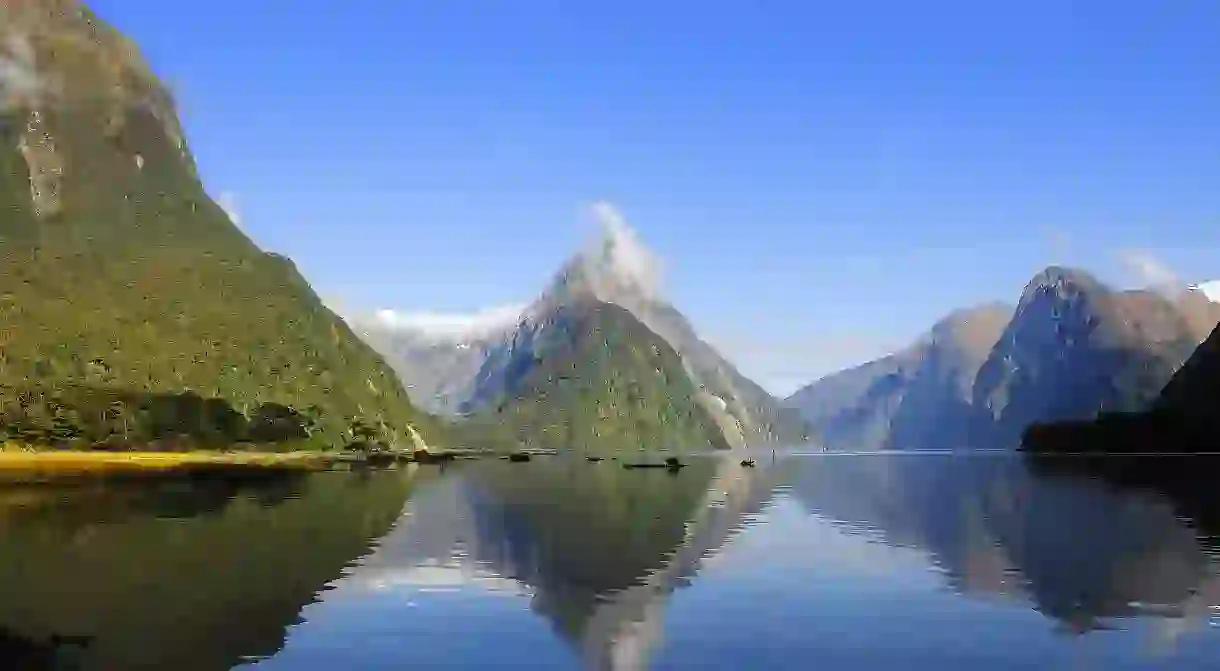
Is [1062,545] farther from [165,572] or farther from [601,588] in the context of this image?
[165,572]

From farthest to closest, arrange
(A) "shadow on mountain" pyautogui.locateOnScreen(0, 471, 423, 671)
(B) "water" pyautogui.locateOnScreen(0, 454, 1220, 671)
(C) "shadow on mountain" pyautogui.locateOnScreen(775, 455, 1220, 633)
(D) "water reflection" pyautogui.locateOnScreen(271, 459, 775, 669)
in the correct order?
1. (C) "shadow on mountain" pyautogui.locateOnScreen(775, 455, 1220, 633)
2. (D) "water reflection" pyautogui.locateOnScreen(271, 459, 775, 669)
3. (B) "water" pyautogui.locateOnScreen(0, 454, 1220, 671)
4. (A) "shadow on mountain" pyautogui.locateOnScreen(0, 471, 423, 671)

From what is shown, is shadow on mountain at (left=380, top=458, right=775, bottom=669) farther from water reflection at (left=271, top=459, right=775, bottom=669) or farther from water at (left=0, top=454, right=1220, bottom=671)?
water at (left=0, top=454, right=1220, bottom=671)

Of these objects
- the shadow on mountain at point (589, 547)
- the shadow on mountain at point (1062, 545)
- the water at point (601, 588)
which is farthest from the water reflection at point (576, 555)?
the shadow on mountain at point (1062, 545)

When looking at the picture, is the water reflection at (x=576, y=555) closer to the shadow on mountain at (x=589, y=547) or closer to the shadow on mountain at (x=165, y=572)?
the shadow on mountain at (x=589, y=547)

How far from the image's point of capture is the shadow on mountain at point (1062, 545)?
195ft

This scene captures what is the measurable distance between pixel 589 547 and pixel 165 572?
32748 mm

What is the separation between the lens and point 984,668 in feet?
141

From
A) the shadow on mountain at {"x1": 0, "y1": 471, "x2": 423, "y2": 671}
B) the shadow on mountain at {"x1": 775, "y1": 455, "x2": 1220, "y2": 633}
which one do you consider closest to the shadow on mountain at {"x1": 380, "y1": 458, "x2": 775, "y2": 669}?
the shadow on mountain at {"x1": 0, "y1": 471, "x2": 423, "y2": 671}

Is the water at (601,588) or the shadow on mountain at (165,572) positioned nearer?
the shadow on mountain at (165,572)

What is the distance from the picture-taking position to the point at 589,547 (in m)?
89.4

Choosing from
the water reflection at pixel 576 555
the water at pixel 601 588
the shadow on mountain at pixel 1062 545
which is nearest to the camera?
the water at pixel 601 588

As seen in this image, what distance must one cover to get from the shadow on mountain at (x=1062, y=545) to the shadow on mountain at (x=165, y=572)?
38110mm

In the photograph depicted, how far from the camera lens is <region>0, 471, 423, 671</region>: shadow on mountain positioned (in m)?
45.2

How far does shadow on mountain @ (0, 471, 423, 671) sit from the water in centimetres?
25
